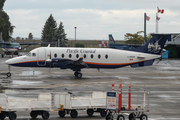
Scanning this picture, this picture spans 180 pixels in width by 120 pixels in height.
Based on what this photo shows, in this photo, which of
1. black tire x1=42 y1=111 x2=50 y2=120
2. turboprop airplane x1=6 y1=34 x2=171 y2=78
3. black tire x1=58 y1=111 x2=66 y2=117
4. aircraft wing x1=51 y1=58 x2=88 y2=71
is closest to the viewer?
black tire x1=42 y1=111 x2=50 y2=120

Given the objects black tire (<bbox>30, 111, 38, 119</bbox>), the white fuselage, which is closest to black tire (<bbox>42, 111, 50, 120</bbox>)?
black tire (<bbox>30, 111, 38, 119</bbox>)

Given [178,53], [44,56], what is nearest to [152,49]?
[44,56]

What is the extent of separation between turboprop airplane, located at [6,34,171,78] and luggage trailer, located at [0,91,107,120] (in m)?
14.0

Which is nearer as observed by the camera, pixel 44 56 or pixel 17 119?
pixel 17 119

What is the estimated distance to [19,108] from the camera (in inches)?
468

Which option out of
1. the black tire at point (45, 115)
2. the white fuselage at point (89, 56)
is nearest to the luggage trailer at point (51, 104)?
the black tire at point (45, 115)

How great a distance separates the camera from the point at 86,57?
2814 cm

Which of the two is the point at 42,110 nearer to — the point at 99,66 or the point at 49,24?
the point at 99,66

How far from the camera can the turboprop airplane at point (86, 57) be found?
2714 cm

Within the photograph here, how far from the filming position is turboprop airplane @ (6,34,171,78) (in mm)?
27141

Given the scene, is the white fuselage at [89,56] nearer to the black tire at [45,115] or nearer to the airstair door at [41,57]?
the airstair door at [41,57]

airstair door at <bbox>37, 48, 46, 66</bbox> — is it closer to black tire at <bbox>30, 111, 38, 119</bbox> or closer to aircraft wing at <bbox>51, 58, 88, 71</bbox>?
aircraft wing at <bbox>51, 58, 88, 71</bbox>

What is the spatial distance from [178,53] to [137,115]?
194 ft

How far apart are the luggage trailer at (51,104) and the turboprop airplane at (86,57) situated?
14.0 metres
